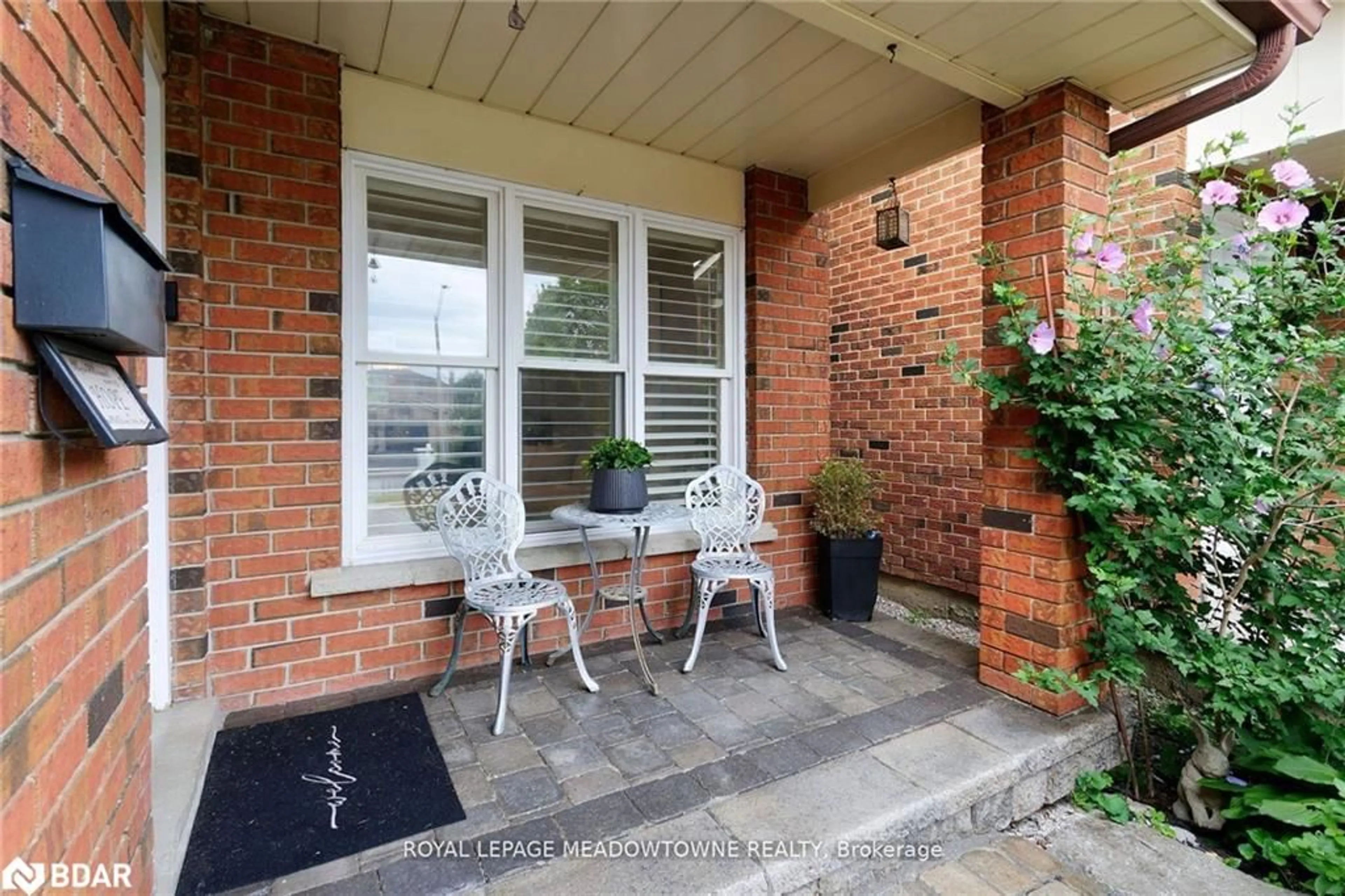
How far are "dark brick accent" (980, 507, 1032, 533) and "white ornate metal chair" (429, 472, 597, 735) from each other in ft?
6.04

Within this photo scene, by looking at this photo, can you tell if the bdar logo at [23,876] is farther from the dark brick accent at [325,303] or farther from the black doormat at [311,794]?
the dark brick accent at [325,303]

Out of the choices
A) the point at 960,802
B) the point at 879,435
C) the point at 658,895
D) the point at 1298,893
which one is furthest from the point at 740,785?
the point at 879,435

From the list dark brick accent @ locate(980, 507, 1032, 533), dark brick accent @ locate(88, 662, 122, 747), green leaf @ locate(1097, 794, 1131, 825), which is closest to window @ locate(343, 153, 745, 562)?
dark brick accent @ locate(980, 507, 1032, 533)

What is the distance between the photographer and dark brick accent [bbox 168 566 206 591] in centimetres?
224

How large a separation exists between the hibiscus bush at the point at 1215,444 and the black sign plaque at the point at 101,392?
2.50m

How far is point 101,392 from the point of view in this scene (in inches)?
35.6

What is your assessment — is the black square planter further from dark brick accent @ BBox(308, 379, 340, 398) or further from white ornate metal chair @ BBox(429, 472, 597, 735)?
dark brick accent @ BBox(308, 379, 340, 398)

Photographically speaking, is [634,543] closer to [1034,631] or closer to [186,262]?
[1034,631]

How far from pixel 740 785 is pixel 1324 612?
209 centimetres

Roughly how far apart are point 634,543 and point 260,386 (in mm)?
1759

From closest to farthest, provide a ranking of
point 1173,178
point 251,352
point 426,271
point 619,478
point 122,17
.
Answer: point 122,17, point 251,352, point 619,478, point 426,271, point 1173,178

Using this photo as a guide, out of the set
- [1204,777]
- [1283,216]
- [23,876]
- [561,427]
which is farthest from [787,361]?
[23,876]

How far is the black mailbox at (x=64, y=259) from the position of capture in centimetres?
76

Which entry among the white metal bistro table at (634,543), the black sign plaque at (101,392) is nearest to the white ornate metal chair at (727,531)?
the white metal bistro table at (634,543)
